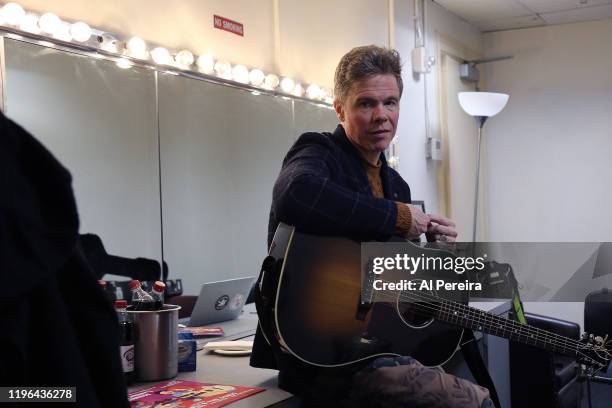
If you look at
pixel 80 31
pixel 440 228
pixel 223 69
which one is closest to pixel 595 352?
pixel 440 228

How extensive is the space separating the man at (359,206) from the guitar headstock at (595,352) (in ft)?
1.70

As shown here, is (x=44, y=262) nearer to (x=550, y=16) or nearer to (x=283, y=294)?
(x=283, y=294)

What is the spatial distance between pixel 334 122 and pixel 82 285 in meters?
2.51

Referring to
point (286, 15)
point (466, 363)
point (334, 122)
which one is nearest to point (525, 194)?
point (334, 122)

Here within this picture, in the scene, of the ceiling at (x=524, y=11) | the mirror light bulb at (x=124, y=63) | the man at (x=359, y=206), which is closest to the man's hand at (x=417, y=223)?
the man at (x=359, y=206)

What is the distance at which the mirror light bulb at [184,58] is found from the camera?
2.34 meters

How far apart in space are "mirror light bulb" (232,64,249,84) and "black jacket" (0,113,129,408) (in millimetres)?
1920

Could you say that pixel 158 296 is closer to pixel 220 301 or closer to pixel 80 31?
pixel 220 301

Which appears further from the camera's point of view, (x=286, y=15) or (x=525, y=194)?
(x=525, y=194)

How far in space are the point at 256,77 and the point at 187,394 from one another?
5.34 feet

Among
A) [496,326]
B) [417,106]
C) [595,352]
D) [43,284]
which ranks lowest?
[595,352]

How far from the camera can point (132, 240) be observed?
2115 millimetres

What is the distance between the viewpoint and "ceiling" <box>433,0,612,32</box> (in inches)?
167

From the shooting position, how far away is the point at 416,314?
5.18ft
